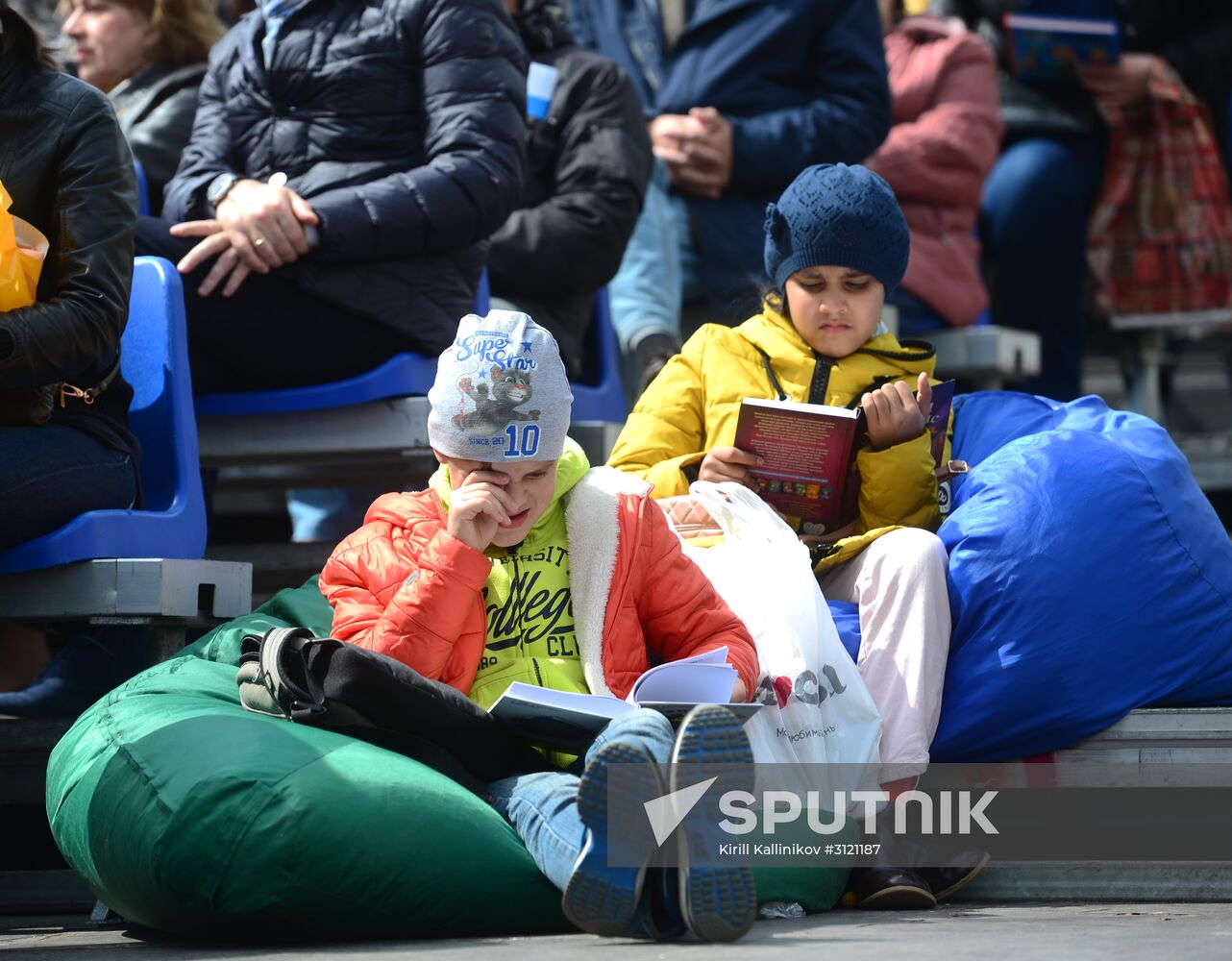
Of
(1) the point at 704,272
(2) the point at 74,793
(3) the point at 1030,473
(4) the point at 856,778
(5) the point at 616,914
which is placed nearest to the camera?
(5) the point at 616,914

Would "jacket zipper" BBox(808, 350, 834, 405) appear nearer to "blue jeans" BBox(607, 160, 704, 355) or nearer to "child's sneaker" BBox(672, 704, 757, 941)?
"child's sneaker" BBox(672, 704, 757, 941)

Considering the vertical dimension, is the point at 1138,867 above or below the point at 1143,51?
below

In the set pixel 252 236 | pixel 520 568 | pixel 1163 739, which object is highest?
pixel 252 236

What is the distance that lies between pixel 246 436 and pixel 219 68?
873 millimetres

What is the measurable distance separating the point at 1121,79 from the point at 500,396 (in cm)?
324

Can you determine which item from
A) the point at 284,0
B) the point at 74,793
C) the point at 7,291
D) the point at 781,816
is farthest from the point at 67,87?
the point at 781,816

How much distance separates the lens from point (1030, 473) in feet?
12.1

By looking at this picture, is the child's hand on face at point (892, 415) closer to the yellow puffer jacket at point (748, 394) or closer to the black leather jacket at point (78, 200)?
the yellow puffer jacket at point (748, 394)

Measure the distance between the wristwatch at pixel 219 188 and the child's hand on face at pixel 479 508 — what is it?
1400 millimetres

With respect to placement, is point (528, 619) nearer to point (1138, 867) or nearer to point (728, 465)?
point (728, 465)

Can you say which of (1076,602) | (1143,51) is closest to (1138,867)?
(1076,602)

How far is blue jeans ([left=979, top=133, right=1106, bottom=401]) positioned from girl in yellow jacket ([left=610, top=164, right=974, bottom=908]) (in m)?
2.00

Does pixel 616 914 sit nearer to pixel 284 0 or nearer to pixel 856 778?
pixel 856 778

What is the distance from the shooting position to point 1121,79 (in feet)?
18.9
